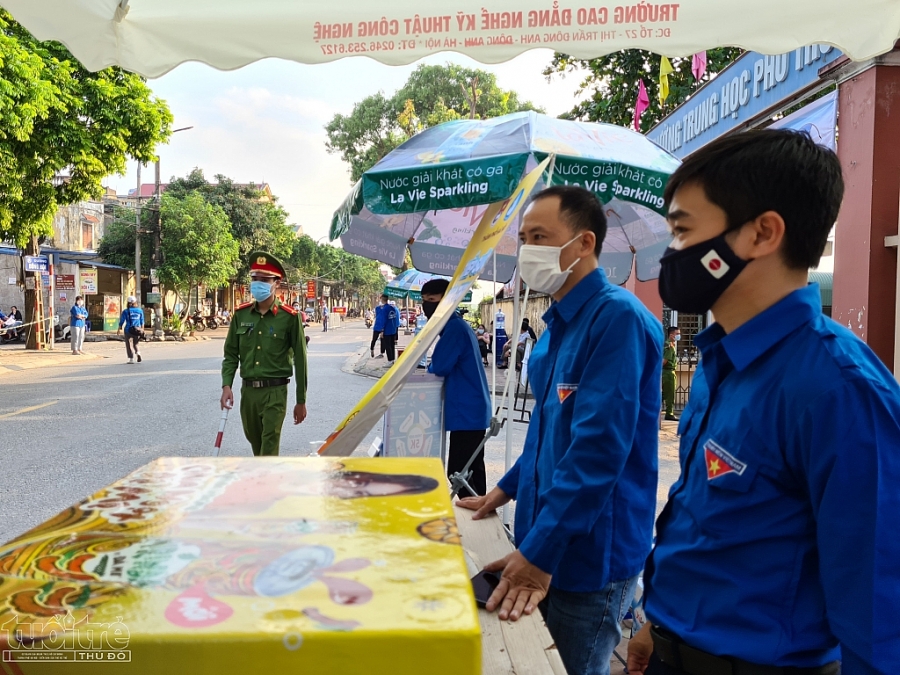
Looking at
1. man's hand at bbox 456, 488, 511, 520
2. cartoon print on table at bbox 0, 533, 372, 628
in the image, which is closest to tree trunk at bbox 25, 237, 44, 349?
man's hand at bbox 456, 488, 511, 520

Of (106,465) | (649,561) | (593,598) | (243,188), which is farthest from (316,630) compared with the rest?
(243,188)

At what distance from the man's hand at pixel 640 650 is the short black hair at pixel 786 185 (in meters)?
0.81

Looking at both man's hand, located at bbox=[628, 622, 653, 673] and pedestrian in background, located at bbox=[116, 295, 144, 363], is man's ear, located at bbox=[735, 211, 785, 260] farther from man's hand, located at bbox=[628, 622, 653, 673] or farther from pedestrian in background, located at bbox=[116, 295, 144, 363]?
pedestrian in background, located at bbox=[116, 295, 144, 363]

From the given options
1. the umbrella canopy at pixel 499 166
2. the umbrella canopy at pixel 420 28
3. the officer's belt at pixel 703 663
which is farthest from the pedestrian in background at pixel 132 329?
the officer's belt at pixel 703 663

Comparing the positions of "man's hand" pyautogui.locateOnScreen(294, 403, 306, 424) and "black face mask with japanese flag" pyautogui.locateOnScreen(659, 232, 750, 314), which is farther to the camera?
"man's hand" pyautogui.locateOnScreen(294, 403, 306, 424)

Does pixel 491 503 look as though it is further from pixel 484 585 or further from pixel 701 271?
pixel 701 271

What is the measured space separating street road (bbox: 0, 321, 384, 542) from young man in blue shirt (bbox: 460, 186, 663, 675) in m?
4.40

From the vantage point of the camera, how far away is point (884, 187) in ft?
15.1

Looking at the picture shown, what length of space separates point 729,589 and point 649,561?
27 centimetres

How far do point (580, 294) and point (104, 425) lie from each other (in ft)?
28.5

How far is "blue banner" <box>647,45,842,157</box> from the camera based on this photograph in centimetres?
530

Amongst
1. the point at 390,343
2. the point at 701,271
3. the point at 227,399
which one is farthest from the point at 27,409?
the point at 701,271

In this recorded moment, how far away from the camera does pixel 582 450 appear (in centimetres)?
158

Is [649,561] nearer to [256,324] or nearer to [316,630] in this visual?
[316,630]
